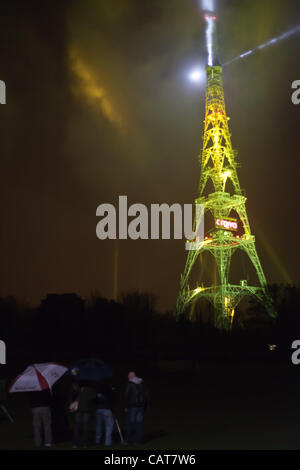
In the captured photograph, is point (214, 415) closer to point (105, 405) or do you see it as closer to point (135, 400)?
point (135, 400)

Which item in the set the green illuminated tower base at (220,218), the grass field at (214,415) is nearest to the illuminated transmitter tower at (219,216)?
the green illuminated tower base at (220,218)

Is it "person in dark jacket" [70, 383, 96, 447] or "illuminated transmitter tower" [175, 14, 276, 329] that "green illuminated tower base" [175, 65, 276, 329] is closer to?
"illuminated transmitter tower" [175, 14, 276, 329]

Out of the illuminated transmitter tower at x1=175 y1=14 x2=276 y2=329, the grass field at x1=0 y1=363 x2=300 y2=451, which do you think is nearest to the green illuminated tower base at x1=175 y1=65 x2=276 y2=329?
the illuminated transmitter tower at x1=175 y1=14 x2=276 y2=329

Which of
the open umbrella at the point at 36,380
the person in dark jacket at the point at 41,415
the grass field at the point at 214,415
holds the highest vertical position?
the open umbrella at the point at 36,380

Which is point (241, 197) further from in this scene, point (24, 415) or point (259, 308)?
point (24, 415)

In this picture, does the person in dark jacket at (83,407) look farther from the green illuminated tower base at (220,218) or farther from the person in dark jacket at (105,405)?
the green illuminated tower base at (220,218)
